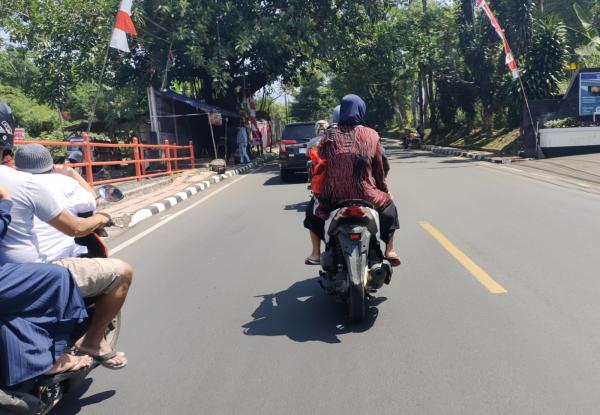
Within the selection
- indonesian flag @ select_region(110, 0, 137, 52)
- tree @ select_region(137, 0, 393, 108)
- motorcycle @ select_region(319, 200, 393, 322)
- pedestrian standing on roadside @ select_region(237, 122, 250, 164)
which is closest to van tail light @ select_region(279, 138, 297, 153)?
indonesian flag @ select_region(110, 0, 137, 52)

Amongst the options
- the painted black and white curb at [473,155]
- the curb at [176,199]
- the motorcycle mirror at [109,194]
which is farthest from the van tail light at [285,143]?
the motorcycle mirror at [109,194]

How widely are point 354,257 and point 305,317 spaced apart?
27.8 inches

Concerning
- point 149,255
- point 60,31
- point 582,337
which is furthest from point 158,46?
point 582,337

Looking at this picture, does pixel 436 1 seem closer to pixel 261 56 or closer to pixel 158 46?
pixel 261 56

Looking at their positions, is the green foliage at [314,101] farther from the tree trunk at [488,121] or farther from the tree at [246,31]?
the tree at [246,31]

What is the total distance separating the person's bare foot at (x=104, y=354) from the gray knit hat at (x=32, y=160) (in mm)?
1001

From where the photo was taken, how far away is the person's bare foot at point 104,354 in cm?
314

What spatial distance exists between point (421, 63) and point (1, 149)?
94.2 feet

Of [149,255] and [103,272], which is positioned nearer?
[103,272]

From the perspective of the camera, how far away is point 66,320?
8.96 ft

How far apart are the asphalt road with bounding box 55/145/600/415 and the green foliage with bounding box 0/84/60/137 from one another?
3639cm

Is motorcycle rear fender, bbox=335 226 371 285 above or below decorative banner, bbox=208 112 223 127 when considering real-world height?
below

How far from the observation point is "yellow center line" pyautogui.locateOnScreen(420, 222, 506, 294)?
4.79 metres

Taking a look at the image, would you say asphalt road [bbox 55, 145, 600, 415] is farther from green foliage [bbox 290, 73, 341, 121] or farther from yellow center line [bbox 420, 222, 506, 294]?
green foliage [bbox 290, 73, 341, 121]
